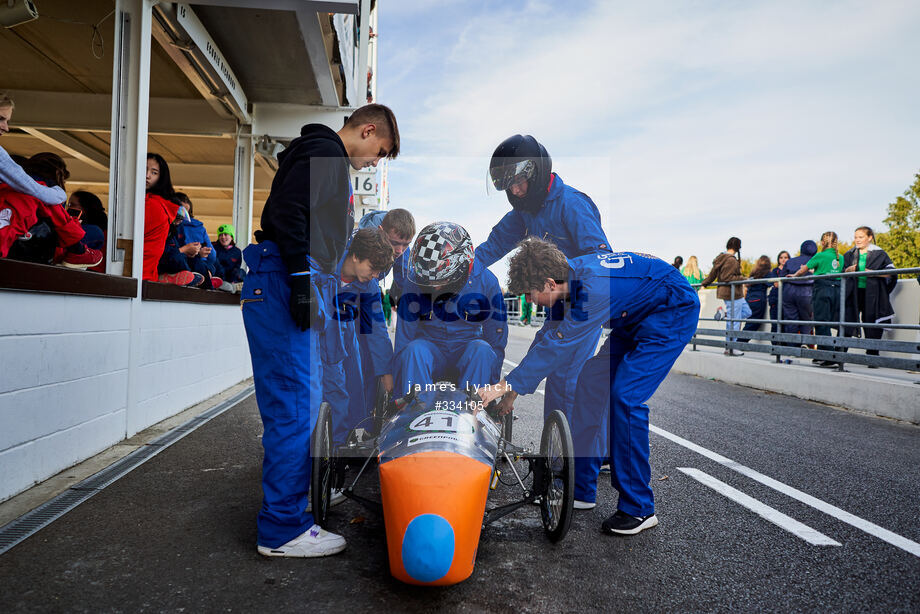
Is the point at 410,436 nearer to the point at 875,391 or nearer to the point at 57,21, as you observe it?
the point at 875,391

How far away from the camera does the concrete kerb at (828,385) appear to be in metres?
6.73

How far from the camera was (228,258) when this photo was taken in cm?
928

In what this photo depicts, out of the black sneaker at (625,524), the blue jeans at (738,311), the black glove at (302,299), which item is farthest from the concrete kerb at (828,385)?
the black glove at (302,299)

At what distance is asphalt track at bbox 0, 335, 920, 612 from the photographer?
2.44 m

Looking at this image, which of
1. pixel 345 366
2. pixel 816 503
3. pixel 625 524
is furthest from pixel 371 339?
pixel 816 503

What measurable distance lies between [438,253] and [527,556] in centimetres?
158

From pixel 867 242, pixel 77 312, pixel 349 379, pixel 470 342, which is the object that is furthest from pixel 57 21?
pixel 867 242

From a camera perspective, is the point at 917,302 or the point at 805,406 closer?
the point at 805,406

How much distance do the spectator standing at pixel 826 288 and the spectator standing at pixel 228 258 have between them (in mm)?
8591

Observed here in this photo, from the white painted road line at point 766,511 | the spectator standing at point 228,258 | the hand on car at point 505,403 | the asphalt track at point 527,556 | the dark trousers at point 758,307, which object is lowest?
the asphalt track at point 527,556

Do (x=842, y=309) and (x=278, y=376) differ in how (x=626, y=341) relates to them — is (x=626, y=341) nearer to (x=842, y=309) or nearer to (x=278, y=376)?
(x=278, y=376)

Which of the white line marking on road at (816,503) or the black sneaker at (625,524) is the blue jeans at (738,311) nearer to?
the white line marking on road at (816,503)

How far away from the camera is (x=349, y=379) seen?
13.4 ft

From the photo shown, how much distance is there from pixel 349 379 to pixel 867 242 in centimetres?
919
